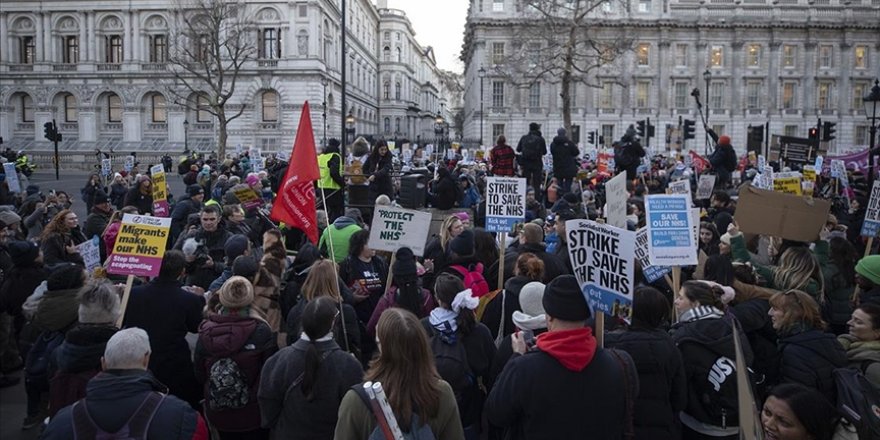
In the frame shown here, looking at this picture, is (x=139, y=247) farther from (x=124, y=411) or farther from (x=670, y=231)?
(x=670, y=231)

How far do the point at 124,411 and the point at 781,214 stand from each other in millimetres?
6527

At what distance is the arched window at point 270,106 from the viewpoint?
5584 centimetres

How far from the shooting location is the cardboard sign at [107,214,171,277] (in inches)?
227

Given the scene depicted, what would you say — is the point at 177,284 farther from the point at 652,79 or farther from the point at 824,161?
the point at 652,79

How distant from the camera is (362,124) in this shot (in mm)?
74125

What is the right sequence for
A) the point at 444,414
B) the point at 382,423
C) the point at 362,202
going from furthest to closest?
the point at 362,202
the point at 444,414
the point at 382,423

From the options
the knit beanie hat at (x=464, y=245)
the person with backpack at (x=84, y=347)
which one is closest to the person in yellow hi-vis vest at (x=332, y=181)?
the knit beanie hat at (x=464, y=245)

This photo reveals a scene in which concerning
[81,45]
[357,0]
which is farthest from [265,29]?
[357,0]

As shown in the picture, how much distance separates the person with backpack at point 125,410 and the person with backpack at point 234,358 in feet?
3.11

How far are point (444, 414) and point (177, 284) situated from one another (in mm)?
3098

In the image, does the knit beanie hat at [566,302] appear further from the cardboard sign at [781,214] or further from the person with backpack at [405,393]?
the cardboard sign at [781,214]

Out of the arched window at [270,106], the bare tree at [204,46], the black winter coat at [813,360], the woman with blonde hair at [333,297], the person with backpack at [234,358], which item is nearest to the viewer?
the black winter coat at [813,360]

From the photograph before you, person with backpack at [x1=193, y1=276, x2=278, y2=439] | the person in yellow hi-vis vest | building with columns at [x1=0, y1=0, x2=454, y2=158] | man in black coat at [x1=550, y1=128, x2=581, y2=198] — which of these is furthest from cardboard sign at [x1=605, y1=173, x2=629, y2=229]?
building with columns at [x1=0, y1=0, x2=454, y2=158]

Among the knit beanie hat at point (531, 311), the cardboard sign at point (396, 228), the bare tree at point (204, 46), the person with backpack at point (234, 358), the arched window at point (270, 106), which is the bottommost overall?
the person with backpack at point (234, 358)
